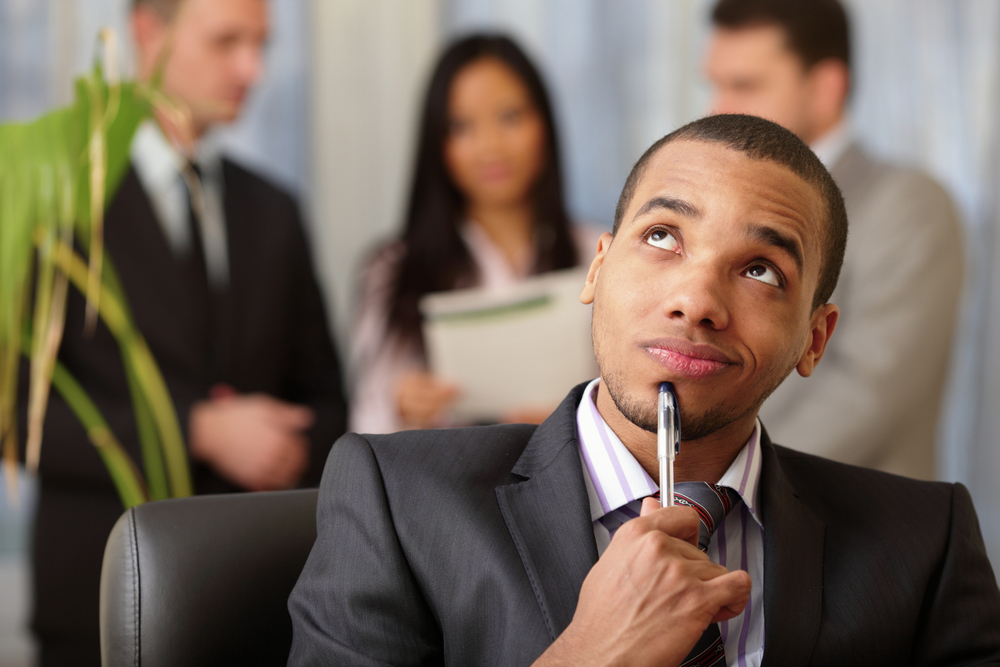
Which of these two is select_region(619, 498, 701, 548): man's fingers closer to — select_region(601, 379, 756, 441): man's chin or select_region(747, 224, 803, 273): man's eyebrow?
select_region(601, 379, 756, 441): man's chin

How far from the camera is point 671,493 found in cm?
85

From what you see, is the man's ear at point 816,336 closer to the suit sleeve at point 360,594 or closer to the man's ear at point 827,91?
the suit sleeve at point 360,594

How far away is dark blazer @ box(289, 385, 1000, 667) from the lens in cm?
92

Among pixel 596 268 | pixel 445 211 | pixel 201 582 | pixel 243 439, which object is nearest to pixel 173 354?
pixel 243 439

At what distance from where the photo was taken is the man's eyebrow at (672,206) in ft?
3.16

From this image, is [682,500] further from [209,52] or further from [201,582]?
[209,52]

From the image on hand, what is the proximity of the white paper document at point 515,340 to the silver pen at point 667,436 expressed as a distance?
124 centimetres

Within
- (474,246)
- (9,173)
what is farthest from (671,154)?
(474,246)

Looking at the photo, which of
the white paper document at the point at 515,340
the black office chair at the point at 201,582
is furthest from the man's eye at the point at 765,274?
the white paper document at the point at 515,340

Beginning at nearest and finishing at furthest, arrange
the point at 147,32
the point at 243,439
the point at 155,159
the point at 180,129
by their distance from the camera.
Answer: the point at 180,129 → the point at 243,439 → the point at 155,159 → the point at 147,32

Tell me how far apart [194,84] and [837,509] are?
177cm

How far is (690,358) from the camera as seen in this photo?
3.00 feet

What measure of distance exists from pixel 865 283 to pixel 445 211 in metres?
0.99

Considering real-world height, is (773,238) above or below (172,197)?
below
